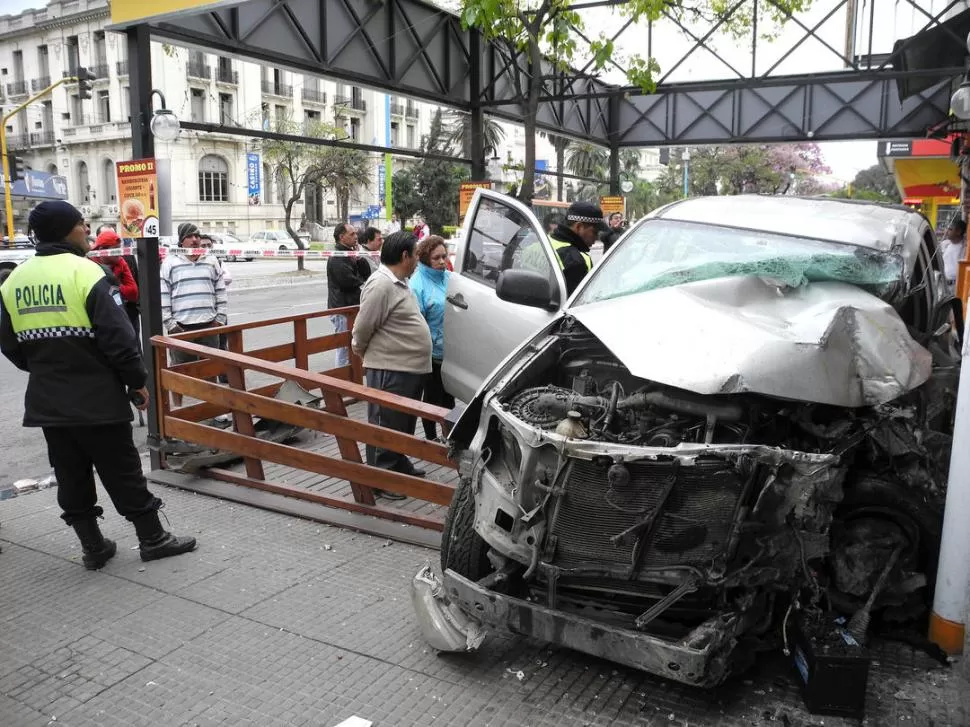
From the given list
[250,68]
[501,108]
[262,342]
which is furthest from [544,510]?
[250,68]

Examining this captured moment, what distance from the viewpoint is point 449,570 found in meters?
3.57

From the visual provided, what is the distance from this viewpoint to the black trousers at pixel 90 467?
14.6 ft

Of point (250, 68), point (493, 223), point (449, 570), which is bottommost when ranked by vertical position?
point (449, 570)

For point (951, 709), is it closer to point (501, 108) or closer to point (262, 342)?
point (501, 108)

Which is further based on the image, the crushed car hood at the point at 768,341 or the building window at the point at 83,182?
the building window at the point at 83,182

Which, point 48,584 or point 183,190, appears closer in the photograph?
point 48,584

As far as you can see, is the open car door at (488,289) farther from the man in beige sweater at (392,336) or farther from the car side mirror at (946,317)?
the car side mirror at (946,317)

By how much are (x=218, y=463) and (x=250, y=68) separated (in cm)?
5721

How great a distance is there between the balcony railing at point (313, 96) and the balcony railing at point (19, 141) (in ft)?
67.1

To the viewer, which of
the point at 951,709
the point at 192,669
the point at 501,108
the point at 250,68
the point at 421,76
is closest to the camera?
the point at 951,709

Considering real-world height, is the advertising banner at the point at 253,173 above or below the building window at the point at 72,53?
below

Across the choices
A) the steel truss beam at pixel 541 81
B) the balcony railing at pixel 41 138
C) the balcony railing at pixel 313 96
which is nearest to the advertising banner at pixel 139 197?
the steel truss beam at pixel 541 81

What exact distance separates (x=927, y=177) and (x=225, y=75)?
4661 cm

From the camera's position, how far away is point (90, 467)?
461 cm
